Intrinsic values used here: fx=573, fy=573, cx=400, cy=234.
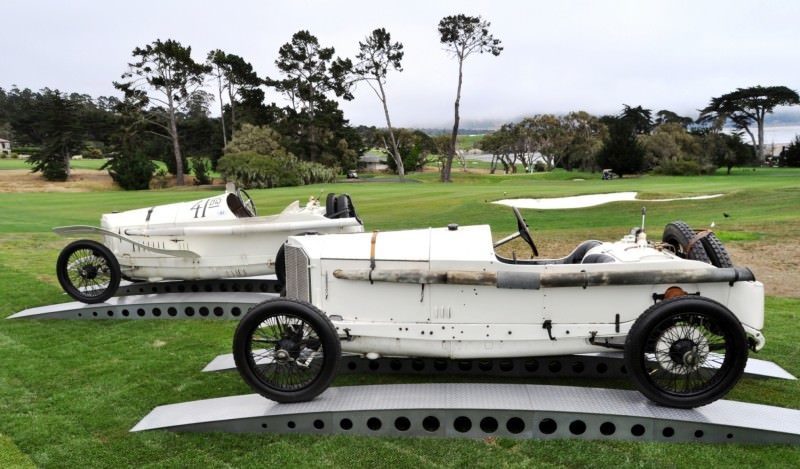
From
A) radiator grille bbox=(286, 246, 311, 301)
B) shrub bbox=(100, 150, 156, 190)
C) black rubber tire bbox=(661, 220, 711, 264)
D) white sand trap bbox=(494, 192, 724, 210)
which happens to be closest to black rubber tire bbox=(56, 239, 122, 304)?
radiator grille bbox=(286, 246, 311, 301)

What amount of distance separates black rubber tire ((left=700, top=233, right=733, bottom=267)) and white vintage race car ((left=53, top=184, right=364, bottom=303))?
4145 millimetres

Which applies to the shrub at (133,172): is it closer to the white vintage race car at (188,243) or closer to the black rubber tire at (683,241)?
the white vintage race car at (188,243)

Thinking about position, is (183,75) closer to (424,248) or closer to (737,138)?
(737,138)

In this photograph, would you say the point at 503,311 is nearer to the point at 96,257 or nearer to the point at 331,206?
the point at 331,206

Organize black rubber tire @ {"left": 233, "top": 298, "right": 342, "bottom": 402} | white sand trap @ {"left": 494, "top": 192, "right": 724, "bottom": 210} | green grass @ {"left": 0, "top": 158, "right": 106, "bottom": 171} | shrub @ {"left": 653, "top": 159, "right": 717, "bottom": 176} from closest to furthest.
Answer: black rubber tire @ {"left": 233, "top": 298, "right": 342, "bottom": 402}, white sand trap @ {"left": 494, "top": 192, "right": 724, "bottom": 210}, shrub @ {"left": 653, "top": 159, "right": 717, "bottom": 176}, green grass @ {"left": 0, "top": 158, "right": 106, "bottom": 171}

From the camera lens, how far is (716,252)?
4.33m

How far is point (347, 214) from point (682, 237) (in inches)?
163

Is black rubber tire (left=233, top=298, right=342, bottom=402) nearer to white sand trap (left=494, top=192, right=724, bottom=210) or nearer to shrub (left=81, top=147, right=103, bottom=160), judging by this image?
white sand trap (left=494, top=192, right=724, bottom=210)

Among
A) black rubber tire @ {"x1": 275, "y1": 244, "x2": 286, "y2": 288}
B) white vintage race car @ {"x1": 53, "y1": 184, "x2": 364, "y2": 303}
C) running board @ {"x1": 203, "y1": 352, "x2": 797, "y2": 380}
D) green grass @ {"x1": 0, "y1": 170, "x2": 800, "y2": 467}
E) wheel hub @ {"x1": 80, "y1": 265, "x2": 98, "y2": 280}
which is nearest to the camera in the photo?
green grass @ {"x1": 0, "y1": 170, "x2": 800, "y2": 467}

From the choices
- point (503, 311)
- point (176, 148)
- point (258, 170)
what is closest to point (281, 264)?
point (503, 311)

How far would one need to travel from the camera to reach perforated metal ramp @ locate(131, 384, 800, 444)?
383 centimetres

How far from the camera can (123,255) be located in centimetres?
733

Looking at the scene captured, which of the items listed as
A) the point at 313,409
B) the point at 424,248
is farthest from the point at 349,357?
the point at 424,248

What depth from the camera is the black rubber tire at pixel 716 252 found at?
168 inches
